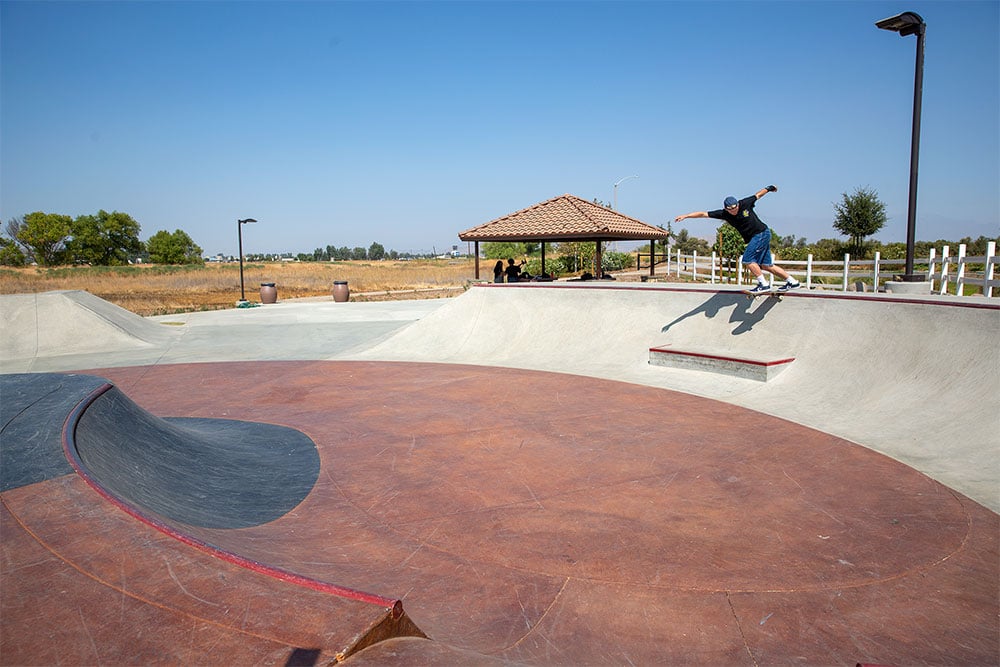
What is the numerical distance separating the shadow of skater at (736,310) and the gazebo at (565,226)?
6204 mm

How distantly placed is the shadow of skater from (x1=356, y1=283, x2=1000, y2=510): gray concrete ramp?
0.03 meters

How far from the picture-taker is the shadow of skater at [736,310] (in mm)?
10398

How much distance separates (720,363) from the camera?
951cm

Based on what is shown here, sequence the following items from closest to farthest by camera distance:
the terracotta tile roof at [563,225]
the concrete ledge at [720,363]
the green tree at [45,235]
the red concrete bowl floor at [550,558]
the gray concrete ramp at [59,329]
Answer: the red concrete bowl floor at [550,558], the concrete ledge at [720,363], the gray concrete ramp at [59,329], the terracotta tile roof at [563,225], the green tree at [45,235]

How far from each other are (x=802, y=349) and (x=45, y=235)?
9056 cm

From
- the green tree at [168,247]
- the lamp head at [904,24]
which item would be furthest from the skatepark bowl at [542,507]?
the green tree at [168,247]

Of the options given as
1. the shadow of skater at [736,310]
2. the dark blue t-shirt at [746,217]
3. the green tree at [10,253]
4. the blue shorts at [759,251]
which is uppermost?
the green tree at [10,253]

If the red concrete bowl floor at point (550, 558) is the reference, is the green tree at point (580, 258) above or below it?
above

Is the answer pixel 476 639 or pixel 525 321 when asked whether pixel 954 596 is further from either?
pixel 525 321

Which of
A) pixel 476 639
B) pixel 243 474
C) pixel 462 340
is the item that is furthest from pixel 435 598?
pixel 462 340

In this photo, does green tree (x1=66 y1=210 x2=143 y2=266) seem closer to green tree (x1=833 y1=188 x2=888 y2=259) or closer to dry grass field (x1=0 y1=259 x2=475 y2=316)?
dry grass field (x1=0 y1=259 x2=475 y2=316)

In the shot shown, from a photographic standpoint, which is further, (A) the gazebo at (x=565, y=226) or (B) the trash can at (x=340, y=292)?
(B) the trash can at (x=340, y=292)

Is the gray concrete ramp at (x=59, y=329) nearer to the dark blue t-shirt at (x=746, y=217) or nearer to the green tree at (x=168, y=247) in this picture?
the dark blue t-shirt at (x=746, y=217)

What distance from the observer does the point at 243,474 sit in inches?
218
